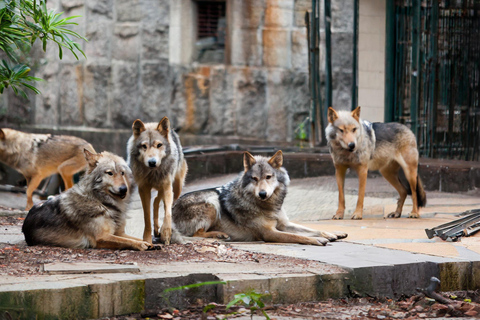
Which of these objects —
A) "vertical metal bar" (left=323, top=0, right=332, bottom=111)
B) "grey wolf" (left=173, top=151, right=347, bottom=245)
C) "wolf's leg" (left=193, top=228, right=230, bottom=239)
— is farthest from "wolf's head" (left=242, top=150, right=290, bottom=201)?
"vertical metal bar" (left=323, top=0, right=332, bottom=111)

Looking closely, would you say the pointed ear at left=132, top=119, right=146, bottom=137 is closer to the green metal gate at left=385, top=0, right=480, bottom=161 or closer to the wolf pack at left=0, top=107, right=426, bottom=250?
the wolf pack at left=0, top=107, right=426, bottom=250

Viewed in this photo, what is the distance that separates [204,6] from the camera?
46.7 ft

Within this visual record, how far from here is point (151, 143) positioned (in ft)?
20.8

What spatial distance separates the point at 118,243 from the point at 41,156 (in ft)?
14.4

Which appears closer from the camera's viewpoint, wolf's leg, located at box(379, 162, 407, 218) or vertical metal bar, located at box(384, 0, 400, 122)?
wolf's leg, located at box(379, 162, 407, 218)

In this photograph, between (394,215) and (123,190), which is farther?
(394,215)

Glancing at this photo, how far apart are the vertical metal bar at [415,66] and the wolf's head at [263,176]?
548cm

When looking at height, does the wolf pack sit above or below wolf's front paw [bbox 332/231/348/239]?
above

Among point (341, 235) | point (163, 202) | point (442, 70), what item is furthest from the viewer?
point (442, 70)

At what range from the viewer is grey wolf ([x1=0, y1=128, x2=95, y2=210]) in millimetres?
9852

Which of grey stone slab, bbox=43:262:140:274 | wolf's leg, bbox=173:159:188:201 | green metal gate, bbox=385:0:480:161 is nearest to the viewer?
grey stone slab, bbox=43:262:140:274

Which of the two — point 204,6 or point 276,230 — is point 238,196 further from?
point 204,6

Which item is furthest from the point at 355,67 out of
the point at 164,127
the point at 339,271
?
the point at 339,271

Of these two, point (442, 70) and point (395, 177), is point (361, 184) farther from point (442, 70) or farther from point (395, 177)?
point (442, 70)
